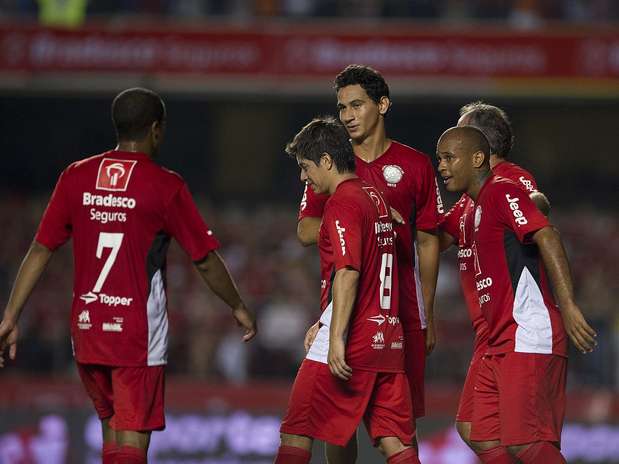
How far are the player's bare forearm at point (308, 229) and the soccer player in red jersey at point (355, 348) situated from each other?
1.51 ft

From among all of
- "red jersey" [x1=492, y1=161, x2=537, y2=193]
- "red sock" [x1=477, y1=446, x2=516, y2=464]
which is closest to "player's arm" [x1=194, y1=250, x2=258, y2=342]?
"red sock" [x1=477, y1=446, x2=516, y2=464]

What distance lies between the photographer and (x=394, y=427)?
18.6 feet

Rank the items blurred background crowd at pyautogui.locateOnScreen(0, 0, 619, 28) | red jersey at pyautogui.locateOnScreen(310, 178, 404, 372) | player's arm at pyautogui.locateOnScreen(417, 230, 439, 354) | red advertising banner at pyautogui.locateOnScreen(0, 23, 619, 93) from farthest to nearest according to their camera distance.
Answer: blurred background crowd at pyautogui.locateOnScreen(0, 0, 619, 28) → red advertising banner at pyautogui.locateOnScreen(0, 23, 619, 93) → player's arm at pyautogui.locateOnScreen(417, 230, 439, 354) → red jersey at pyautogui.locateOnScreen(310, 178, 404, 372)

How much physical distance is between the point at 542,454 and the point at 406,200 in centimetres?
150

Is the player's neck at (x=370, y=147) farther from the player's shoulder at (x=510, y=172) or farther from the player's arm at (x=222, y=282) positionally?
the player's arm at (x=222, y=282)

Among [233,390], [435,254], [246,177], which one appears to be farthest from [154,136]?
[246,177]

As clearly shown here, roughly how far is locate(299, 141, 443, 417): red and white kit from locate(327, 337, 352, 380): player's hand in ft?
3.38

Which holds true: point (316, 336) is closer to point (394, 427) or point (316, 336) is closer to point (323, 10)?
point (394, 427)

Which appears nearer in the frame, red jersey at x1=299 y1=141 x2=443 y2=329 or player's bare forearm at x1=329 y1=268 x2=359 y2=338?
player's bare forearm at x1=329 y1=268 x2=359 y2=338

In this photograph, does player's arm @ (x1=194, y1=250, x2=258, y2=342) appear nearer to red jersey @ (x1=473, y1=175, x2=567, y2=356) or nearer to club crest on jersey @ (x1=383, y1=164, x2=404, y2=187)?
club crest on jersey @ (x1=383, y1=164, x2=404, y2=187)

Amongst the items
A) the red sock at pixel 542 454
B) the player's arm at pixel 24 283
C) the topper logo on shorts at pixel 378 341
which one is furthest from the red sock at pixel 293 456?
the player's arm at pixel 24 283

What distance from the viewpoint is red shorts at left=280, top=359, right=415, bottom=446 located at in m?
5.63

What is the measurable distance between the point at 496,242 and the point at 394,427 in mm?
1009

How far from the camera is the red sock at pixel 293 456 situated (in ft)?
18.5
